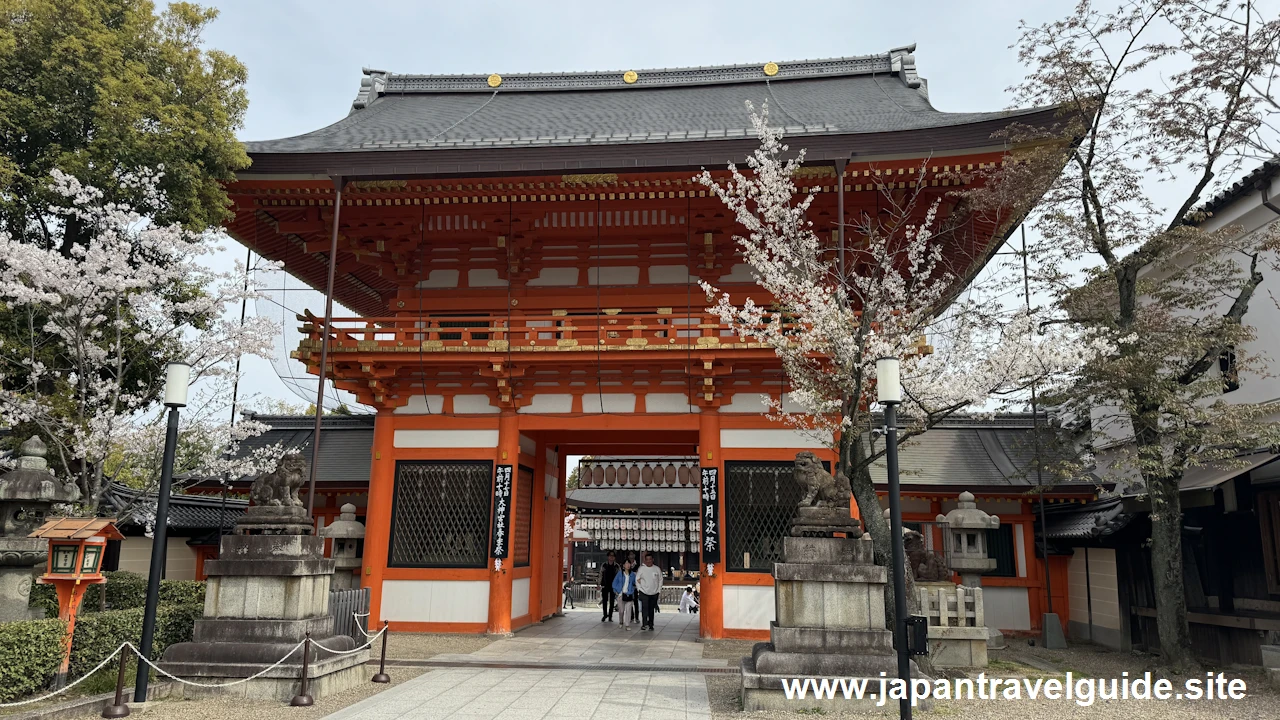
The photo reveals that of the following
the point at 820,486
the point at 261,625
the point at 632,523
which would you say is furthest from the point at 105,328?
the point at 632,523

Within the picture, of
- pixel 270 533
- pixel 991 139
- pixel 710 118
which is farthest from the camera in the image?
pixel 710 118

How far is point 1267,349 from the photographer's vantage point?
13.8m

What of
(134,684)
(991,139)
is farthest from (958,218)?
(134,684)

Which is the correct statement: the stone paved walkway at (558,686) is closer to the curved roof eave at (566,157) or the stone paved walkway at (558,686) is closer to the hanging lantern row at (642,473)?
the curved roof eave at (566,157)

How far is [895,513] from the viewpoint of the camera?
295 inches

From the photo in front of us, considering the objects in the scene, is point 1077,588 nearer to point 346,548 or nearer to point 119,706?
point 346,548

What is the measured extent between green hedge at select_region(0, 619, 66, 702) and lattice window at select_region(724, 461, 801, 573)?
9.74m

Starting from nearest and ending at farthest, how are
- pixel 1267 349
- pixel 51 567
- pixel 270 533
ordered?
pixel 51 567, pixel 270 533, pixel 1267 349

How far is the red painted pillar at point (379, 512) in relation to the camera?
1435cm

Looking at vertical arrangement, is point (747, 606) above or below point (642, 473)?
below

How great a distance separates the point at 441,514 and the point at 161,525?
23.0 ft

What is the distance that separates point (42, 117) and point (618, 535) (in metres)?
23.3

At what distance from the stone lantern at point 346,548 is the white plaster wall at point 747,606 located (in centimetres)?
701

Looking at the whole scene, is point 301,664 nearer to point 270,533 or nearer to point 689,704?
point 270,533
